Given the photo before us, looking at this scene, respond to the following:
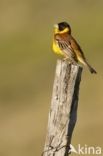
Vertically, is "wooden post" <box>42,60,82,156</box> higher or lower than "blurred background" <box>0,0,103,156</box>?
higher

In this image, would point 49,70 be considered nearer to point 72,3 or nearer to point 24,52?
point 24,52

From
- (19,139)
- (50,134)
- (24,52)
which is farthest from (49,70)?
(50,134)

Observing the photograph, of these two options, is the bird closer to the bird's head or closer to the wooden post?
the bird's head

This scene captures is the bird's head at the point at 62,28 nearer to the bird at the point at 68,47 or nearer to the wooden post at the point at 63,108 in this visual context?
the bird at the point at 68,47

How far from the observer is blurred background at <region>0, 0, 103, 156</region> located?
21.0 m

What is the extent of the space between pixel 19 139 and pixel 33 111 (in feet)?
9.65

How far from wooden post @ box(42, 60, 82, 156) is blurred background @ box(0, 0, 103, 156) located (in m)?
7.25

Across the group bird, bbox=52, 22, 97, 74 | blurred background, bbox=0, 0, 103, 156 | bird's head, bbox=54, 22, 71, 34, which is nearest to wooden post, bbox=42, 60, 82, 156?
bird, bbox=52, 22, 97, 74

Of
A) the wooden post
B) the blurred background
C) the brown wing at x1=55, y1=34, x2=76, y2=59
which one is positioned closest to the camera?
the wooden post

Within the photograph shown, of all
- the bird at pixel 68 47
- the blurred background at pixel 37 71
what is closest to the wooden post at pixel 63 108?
the bird at pixel 68 47

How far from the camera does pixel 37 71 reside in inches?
1064

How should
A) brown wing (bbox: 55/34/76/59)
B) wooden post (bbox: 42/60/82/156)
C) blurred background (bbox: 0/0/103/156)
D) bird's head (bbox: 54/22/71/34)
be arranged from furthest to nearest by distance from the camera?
blurred background (bbox: 0/0/103/156) → bird's head (bbox: 54/22/71/34) → brown wing (bbox: 55/34/76/59) → wooden post (bbox: 42/60/82/156)

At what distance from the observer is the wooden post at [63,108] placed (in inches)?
415

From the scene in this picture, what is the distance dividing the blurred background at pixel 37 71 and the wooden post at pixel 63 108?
7.25 metres
